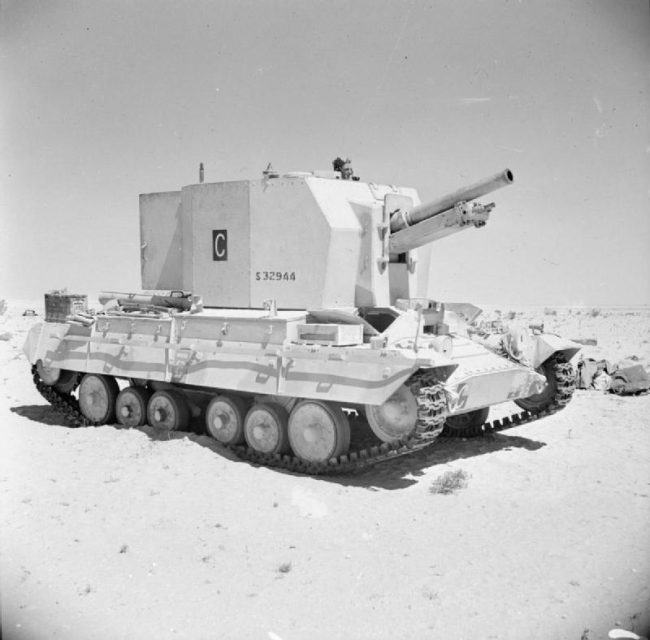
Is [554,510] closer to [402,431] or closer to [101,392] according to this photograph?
[402,431]

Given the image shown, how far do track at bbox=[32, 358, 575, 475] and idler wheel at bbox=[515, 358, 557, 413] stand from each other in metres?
0.04

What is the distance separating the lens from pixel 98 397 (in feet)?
38.3

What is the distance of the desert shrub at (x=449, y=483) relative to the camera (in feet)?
27.0

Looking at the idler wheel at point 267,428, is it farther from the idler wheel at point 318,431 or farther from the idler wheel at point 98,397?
the idler wheel at point 98,397

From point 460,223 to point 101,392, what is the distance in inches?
237

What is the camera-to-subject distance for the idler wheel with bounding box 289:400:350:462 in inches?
341

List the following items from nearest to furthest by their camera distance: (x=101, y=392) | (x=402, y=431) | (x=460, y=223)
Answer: (x=402, y=431)
(x=460, y=223)
(x=101, y=392)

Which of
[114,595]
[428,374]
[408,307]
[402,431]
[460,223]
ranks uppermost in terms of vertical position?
[460,223]

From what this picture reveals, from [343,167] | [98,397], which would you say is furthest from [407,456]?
[98,397]

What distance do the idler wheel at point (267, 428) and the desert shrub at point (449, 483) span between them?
74.4 inches

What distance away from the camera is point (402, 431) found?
8.34 meters

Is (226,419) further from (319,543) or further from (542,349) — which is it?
(542,349)

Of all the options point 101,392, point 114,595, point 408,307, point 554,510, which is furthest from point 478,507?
point 101,392

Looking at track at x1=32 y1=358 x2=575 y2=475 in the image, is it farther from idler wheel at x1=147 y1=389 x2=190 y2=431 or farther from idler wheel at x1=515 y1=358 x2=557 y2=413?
idler wheel at x1=147 y1=389 x2=190 y2=431
